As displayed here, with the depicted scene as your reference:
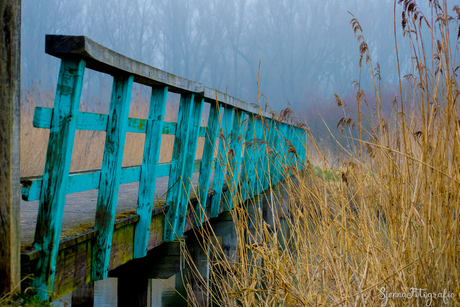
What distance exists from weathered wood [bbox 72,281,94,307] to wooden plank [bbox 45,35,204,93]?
2361 millimetres

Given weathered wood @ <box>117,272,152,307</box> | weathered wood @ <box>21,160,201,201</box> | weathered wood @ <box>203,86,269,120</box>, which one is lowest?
weathered wood @ <box>117,272,152,307</box>

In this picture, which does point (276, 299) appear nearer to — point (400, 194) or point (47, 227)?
point (400, 194)

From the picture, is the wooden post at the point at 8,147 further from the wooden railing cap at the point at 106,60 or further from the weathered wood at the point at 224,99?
the weathered wood at the point at 224,99

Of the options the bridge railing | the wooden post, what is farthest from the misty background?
the wooden post

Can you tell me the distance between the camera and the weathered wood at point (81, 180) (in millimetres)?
1601

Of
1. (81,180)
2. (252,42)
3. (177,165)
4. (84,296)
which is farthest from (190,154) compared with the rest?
(252,42)

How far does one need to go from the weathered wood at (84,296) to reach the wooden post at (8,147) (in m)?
2.85

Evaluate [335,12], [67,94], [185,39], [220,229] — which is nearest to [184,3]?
[185,39]

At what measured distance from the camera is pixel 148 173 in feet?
8.66

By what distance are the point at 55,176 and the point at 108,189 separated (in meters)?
0.47

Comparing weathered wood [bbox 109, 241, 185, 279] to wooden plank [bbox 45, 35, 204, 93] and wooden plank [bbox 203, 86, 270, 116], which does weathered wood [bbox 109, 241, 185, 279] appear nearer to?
wooden plank [bbox 203, 86, 270, 116]

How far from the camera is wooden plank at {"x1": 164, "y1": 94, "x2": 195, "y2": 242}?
119 inches

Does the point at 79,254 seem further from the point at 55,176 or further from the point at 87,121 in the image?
the point at 87,121

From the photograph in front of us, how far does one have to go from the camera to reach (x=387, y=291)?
177 cm
